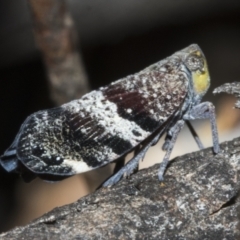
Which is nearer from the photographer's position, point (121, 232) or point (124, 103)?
point (121, 232)

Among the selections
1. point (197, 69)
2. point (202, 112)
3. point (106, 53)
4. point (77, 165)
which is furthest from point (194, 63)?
point (106, 53)

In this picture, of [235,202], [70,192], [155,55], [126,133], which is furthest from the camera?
[155,55]

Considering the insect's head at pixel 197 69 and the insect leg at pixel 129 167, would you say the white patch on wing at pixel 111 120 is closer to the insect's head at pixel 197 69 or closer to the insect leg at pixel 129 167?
the insect leg at pixel 129 167

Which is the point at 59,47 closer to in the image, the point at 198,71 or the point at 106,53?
the point at 198,71

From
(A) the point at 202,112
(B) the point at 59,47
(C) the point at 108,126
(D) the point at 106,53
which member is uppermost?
(B) the point at 59,47

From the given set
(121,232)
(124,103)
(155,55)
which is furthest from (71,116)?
(155,55)

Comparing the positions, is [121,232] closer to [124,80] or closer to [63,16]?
[124,80]
